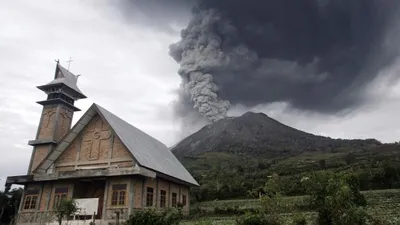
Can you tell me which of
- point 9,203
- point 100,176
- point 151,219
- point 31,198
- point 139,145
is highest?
point 139,145

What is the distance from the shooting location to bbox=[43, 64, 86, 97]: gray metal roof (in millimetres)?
30266

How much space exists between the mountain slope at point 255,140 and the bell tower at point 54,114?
71396 millimetres

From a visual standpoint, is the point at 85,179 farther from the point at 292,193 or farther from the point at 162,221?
the point at 292,193

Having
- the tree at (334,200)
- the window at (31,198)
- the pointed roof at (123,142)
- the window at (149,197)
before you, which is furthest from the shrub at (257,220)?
the window at (31,198)

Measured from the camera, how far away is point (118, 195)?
21641mm

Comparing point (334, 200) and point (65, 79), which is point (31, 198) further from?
point (334, 200)

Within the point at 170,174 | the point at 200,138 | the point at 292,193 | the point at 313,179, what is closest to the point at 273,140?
the point at 200,138

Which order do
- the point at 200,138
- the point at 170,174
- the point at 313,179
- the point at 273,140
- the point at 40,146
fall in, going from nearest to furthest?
the point at 313,179 → the point at 170,174 → the point at 40,146 → the point at 273,140 → the point at 200,138

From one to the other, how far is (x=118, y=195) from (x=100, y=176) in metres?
1.59

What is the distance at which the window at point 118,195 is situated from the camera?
21.4 metres

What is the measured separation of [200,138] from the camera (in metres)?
140

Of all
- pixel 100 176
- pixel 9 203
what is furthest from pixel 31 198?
pixel 9 203

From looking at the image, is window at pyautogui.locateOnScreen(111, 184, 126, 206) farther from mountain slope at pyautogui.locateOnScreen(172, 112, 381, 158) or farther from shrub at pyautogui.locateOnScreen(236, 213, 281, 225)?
mountain slope at pyautogui.locateOnScreen(172, 112, 381, 158)

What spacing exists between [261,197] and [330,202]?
2954 mm
